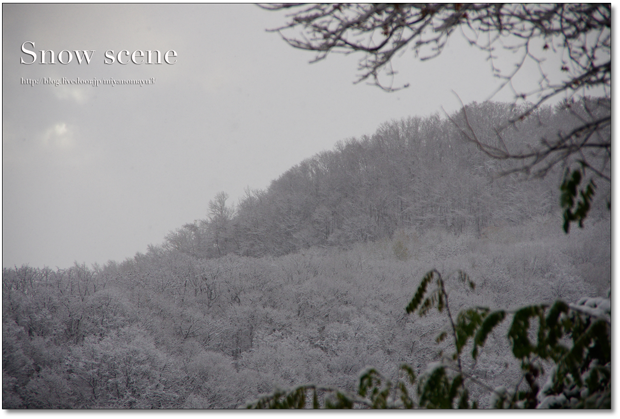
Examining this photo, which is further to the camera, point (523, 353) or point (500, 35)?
point (500, 35)

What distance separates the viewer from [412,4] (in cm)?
226

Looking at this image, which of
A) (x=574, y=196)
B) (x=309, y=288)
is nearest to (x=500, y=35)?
(x=574, y=196)

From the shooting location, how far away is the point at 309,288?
48.3ft

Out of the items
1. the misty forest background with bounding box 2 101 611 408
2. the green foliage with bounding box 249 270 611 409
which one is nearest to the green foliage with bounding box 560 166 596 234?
the green foliage with bounding box 249 270 611 409

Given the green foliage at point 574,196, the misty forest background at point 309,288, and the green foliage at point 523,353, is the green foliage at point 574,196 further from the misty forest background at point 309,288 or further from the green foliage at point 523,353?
the misty forest background at point 309,288

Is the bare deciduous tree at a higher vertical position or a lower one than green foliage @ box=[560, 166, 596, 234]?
higher

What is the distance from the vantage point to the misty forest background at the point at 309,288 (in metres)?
8.70

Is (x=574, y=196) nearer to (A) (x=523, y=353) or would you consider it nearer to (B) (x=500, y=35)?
(A) (x=523, y=353)

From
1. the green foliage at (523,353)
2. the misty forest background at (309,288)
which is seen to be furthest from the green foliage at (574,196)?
the misty forest background at (309,288)

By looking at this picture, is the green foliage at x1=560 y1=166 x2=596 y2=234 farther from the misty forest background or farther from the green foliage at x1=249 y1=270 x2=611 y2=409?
the misty forest background

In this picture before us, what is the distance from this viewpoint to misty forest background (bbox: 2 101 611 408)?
870 centimetres

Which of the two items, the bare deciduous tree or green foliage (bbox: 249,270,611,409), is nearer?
green foliage (bbox: 249,270,611,409)

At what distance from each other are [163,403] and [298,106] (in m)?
29.9

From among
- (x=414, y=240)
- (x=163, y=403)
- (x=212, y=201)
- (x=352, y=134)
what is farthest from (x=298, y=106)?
(x=163, y=403)
